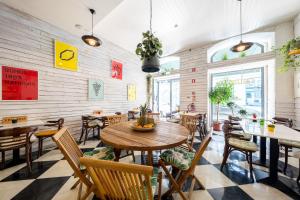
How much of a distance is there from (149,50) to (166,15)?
6.86 feet

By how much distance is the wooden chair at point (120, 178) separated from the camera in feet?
2.40

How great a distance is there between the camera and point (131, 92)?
6.08 m

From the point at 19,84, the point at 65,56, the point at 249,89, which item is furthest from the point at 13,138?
the point at 249,89

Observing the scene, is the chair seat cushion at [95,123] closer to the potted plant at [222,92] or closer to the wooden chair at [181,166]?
the wooden chair at [181,166]

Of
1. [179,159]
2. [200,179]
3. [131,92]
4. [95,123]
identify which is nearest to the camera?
[179,159]

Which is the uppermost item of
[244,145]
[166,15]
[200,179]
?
[166,15]

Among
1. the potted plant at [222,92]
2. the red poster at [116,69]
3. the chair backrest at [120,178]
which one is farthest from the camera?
the red poster at [116,69]

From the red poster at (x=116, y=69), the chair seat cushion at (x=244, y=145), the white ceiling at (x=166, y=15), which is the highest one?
the white ceiling at (x=166, y=15)

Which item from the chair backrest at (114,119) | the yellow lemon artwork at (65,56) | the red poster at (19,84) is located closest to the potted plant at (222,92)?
the chair backrest at (114,119)

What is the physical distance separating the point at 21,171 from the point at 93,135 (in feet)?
6.73

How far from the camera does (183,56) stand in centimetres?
596

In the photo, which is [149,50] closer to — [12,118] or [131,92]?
[12,118]

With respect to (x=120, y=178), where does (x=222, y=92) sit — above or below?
above

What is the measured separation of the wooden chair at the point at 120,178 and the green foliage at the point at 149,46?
1.76 metres
